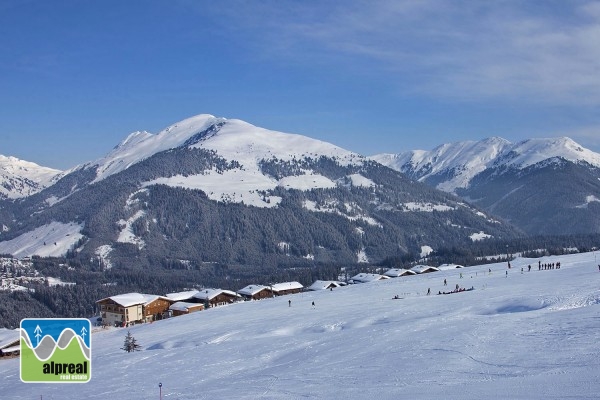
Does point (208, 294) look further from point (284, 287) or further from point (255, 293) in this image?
point (284, 287)

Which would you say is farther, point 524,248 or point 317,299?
point 524,248

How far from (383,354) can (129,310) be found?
6568 cm

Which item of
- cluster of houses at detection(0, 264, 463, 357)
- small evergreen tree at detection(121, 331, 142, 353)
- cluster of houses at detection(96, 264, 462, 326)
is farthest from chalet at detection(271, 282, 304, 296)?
small evergreen tree at detection(121, 331, 142, 353)

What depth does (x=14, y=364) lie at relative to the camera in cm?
4747

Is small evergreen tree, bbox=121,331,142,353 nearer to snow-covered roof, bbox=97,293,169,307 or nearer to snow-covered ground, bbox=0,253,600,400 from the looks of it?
snow-covered ground, bbox=0,253,600,400

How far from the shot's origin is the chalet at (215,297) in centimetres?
9194

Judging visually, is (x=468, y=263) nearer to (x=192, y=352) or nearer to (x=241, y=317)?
(x=241, y=317)

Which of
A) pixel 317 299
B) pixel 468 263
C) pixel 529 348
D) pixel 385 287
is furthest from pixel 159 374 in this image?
pixel 468 263

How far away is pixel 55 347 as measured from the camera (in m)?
19.1

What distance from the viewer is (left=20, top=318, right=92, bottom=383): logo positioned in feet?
61.7

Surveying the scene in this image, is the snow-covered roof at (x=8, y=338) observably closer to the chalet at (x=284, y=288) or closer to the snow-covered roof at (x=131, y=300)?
the snow-covered roof at (x=131, y=300)

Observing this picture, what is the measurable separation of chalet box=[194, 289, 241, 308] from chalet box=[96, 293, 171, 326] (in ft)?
22.9

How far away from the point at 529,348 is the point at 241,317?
107ft

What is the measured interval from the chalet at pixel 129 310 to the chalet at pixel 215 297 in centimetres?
699
